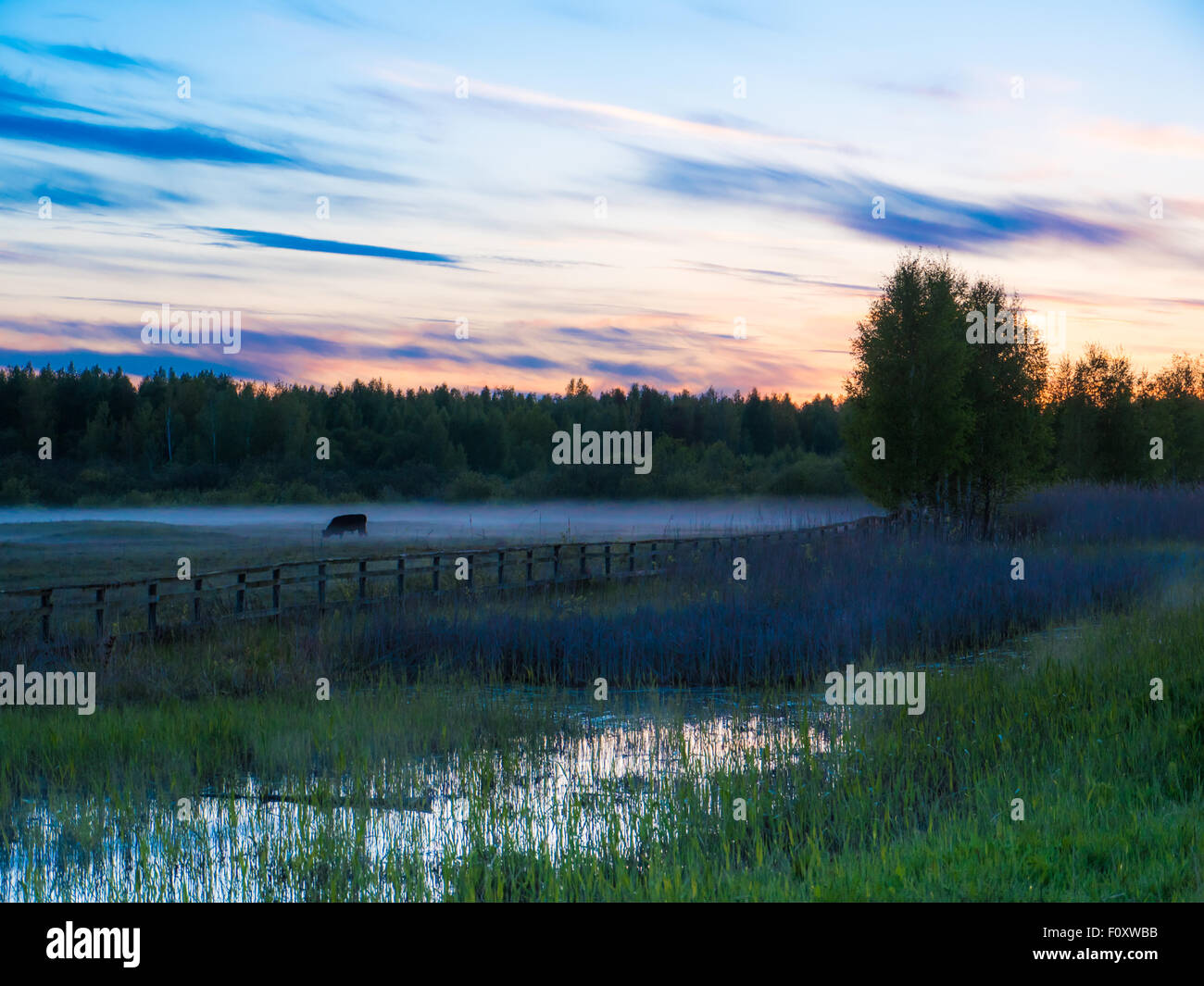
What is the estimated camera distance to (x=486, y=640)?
1645cm

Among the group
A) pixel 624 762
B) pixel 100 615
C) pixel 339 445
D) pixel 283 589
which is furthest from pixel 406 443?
pixel 624 762

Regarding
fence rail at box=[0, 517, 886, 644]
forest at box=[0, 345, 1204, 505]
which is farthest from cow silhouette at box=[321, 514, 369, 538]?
forest at box=[0, 345, 1204, 505]

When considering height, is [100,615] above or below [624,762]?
above

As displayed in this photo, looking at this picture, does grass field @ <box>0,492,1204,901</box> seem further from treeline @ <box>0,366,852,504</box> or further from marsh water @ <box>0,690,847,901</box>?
treeline @ <box>0,366,852,504</box>

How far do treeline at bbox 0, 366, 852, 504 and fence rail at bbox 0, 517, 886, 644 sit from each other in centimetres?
5667

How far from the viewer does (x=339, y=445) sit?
4407 inches

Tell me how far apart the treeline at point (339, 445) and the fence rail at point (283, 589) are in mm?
56666

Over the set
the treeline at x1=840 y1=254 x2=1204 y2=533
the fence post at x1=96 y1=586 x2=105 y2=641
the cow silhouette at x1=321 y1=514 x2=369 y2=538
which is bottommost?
the cow silhouette at x1=321 y1=514 x2=369 y2=538

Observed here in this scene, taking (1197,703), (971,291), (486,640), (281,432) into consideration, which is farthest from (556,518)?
(1197,703)

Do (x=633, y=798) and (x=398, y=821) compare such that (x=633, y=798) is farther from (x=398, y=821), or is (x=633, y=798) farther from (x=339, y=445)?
(x=339, y=445)

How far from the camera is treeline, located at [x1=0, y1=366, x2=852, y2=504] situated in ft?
301

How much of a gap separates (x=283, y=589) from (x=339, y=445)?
84307 millimetres

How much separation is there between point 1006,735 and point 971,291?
126ft
